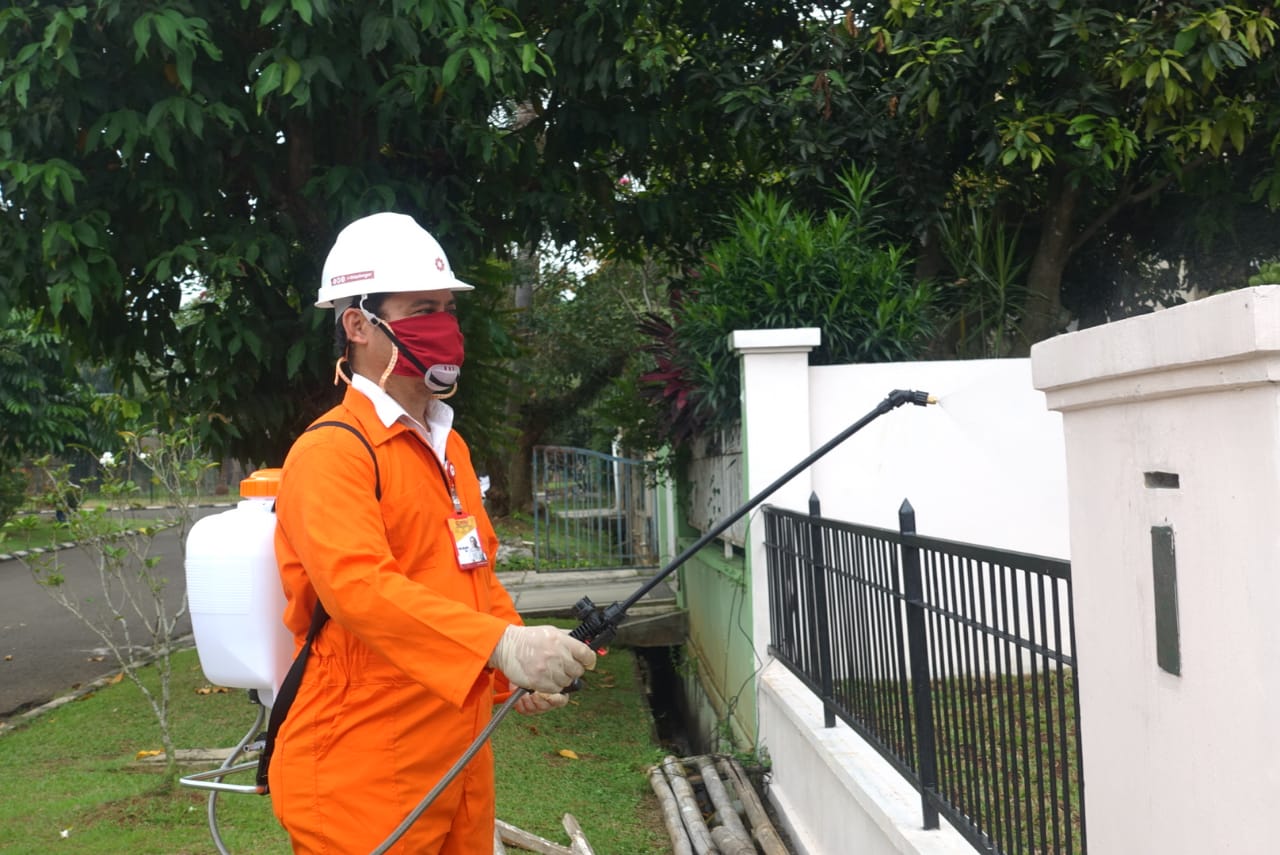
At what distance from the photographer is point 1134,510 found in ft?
7.63

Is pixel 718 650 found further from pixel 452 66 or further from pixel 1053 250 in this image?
pixel 452 66

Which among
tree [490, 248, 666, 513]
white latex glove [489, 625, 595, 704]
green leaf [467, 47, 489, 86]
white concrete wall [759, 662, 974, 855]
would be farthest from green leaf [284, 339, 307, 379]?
tree [490, 248, 666, 513]

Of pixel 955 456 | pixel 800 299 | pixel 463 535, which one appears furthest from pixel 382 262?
pixel 955 456

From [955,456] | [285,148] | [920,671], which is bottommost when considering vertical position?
[920,671]

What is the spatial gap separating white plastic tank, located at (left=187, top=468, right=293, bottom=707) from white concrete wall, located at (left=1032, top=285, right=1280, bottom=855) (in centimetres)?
185

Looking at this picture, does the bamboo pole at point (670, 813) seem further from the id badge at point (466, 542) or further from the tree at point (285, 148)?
the tree at point (285, 148)

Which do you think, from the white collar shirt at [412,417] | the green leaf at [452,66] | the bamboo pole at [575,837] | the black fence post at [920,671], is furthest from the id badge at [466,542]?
the green leaf at [452,66]

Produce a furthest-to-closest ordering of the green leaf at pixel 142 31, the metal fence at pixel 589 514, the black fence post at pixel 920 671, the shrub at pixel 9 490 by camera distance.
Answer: the shrub at pixel 9 490 → the metal fence at pixel 589 514 → the green leaf at pixel 142 31 → the black fence post at pixel 920 671

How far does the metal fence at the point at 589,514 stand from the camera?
14.2 metres

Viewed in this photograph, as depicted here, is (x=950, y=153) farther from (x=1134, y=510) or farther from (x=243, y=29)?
(x=1134, y=510)

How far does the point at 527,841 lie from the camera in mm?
5355

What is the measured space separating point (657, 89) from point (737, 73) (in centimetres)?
99

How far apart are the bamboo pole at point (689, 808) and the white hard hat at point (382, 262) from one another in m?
3.14

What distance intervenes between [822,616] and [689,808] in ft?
3.83
